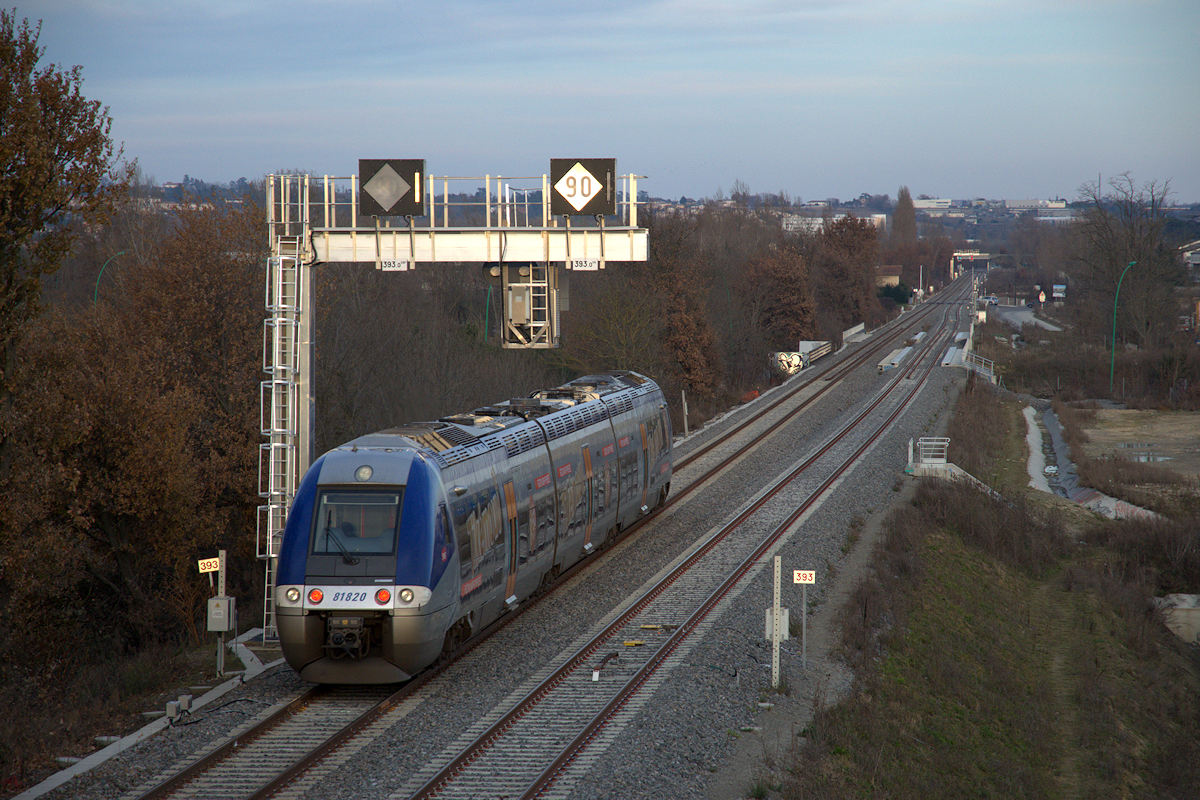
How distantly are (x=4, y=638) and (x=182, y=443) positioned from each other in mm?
4521

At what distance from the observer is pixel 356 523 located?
1353 cm

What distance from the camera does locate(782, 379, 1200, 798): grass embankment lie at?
46.9 feet

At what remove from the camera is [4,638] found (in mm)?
16859

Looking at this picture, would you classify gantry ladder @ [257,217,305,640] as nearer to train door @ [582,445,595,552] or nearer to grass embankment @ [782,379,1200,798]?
train door @ [582,445,595,552]

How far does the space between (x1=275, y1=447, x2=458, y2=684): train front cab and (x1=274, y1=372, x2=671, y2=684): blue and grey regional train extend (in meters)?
0.01

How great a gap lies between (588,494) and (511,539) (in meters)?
4.13

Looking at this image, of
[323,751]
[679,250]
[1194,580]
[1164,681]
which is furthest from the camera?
[679,250]

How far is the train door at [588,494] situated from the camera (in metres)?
20.3

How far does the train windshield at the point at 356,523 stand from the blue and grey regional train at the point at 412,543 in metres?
0.01

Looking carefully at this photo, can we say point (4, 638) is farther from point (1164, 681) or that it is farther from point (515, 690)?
point (1164, 681)

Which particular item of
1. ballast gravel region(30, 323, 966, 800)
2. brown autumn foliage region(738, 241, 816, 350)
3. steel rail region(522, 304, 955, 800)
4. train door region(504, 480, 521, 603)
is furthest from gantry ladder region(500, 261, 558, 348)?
brown autumn foliage region(738, 241, 816, 350)

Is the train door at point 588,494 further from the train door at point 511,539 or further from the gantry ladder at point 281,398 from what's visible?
the gantry ladder at point 281,398

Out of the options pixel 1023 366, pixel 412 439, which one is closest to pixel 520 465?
pixel 412 439

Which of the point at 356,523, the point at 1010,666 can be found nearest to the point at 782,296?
the point at 1010,666
